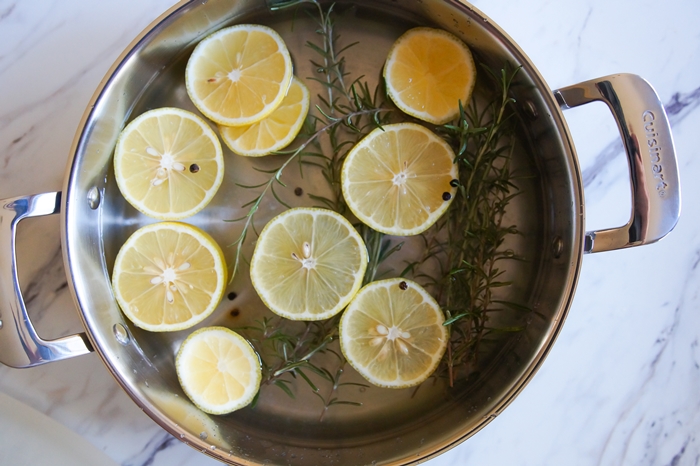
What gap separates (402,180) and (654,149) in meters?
0.47

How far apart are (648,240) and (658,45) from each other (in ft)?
1.84

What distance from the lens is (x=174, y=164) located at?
1.08 metres

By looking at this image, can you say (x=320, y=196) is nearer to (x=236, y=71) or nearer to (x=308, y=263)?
(x=308, y=263)

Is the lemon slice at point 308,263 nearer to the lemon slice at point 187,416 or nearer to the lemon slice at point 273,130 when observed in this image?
the lemon slice at point 273,130

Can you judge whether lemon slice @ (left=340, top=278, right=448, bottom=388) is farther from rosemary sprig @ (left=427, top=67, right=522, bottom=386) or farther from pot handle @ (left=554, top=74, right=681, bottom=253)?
pot handle @ (left=554, top=74, right=681, bottom=253)

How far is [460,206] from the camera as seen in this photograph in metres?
1.11

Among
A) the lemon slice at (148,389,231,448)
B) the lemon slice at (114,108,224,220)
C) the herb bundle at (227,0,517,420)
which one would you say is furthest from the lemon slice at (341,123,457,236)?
the lemon slice at (148,389,231,448)

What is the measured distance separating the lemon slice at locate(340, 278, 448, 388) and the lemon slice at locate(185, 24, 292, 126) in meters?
0.47

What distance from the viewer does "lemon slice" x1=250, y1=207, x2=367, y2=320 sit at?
3.51ft

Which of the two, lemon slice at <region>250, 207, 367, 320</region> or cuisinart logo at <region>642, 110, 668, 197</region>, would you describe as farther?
lemon slice at <region>250, 207, 367, 320</region>

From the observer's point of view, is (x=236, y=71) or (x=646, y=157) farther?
(x=236, y=71)

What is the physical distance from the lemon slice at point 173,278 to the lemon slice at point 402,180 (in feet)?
1.14

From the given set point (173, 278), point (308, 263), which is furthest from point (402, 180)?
point (173, 278)

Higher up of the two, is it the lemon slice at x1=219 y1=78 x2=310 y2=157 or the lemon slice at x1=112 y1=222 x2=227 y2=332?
the lemon slice at x1=219 y1=78 x2=310 y2=157
